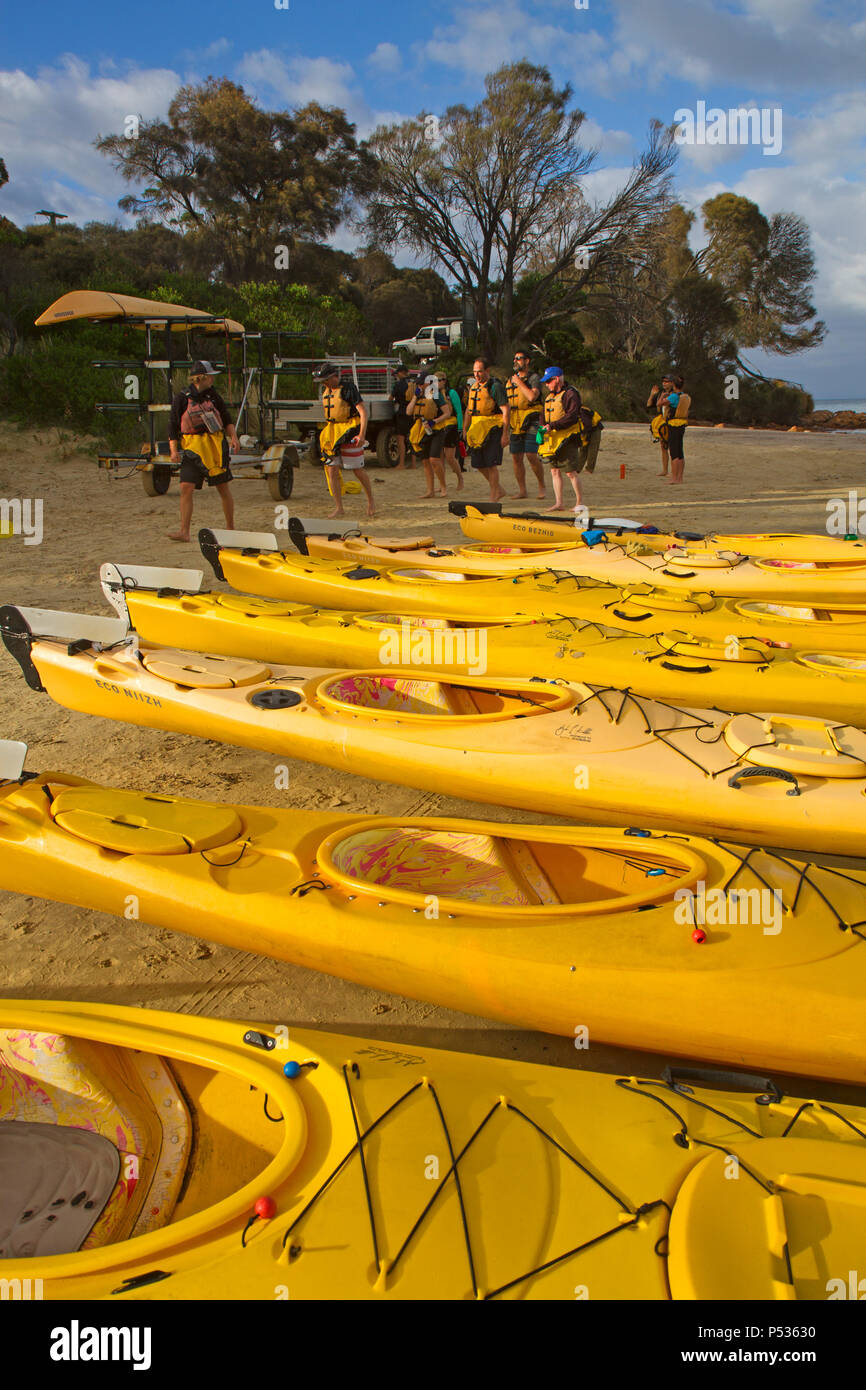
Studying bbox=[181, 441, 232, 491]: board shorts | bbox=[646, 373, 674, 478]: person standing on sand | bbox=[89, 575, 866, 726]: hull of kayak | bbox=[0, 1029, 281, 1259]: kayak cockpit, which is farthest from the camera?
bbox=[646, 373, 674, 478]: person standing on sand

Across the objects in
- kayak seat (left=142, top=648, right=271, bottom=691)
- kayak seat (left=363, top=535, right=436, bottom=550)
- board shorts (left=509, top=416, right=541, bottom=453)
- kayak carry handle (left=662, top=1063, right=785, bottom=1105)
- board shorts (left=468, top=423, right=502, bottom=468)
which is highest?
board shorts (left=509, top=416, right=541, bottom=453)

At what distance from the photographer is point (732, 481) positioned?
12.4 meters

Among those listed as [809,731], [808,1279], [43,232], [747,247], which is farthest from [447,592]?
[747,247]

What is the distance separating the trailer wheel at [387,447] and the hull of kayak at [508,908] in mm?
10770

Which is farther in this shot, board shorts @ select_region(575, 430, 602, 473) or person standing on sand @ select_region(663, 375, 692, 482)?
person standing on sand @ select_region(663, 375, 692, 482)

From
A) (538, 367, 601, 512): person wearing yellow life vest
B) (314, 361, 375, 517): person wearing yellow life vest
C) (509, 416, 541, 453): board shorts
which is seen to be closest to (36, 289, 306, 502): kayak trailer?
(314, 361, 375, 517): person wearing yellow life vest

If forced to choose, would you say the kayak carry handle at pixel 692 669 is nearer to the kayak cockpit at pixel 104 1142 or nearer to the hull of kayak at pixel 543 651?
the hull of kayak at pixel 543 651

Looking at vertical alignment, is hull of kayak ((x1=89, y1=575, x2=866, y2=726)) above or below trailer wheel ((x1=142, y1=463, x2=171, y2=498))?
below

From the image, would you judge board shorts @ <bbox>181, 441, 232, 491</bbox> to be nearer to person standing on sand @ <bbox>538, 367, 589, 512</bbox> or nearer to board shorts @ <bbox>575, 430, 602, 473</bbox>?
person standing on sand @ <bbox>538, 367, 589, 512</bbox>

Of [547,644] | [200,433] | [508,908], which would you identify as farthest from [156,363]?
[508,908]

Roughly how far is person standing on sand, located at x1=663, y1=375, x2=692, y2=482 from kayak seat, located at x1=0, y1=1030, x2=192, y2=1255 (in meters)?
9.73

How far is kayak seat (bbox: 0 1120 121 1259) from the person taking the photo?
1954mm

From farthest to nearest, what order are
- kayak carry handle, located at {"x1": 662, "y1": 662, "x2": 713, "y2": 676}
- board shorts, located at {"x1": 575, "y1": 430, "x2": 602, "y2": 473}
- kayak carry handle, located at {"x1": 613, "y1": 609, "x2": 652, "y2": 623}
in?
board shorts, located at {"x1": 575, "y1": 430, "x2": 602, "y2": 473} < kayak carry handle, located at {"x1": 613, "y1": 609, "x2": 652, "y2": 623} < kayak carry handle, located at {"x1": 662, "y1": 662, "x2": 713, "y2": 676}
